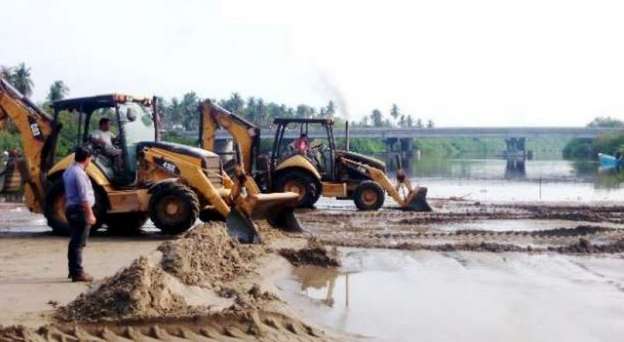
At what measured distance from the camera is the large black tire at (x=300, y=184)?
→ 21.8 meters

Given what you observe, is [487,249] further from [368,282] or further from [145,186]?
[145,186]

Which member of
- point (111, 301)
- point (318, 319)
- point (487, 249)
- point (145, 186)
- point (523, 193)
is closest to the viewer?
point (111, 301)

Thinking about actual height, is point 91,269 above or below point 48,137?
below

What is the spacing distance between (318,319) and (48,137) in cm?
856

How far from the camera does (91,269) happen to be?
10320 millimetres

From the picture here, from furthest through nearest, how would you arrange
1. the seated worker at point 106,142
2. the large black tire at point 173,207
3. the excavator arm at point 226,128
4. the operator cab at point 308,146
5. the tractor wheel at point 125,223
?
the operator cab at point 308,146 < the excavator arm at point 226,128 < the tractor wheel at point 125,223 < the seated worker at point 106,142 < the large black tire at point 173,207

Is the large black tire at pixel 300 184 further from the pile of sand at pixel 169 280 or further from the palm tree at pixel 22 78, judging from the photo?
the palm tree at pixel 22 78

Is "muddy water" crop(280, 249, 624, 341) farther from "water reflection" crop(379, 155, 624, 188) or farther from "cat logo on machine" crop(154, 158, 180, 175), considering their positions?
"water reflection" crop(379, 155, 624, 188)

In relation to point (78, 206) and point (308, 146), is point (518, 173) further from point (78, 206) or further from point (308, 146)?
point (78, 206)

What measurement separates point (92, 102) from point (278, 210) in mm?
3706

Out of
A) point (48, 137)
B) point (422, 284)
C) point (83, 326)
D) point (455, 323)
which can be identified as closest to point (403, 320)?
point (455, 323)

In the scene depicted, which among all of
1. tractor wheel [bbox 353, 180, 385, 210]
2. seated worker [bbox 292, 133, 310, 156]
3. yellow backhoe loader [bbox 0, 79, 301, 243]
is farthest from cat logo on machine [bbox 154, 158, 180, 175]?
tractor wheel [bbox 353, 180, 385, 210]

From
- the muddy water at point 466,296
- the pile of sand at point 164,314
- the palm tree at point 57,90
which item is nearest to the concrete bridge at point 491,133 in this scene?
the palm tree at point 57,90

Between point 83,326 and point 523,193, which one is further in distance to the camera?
point 523,193
